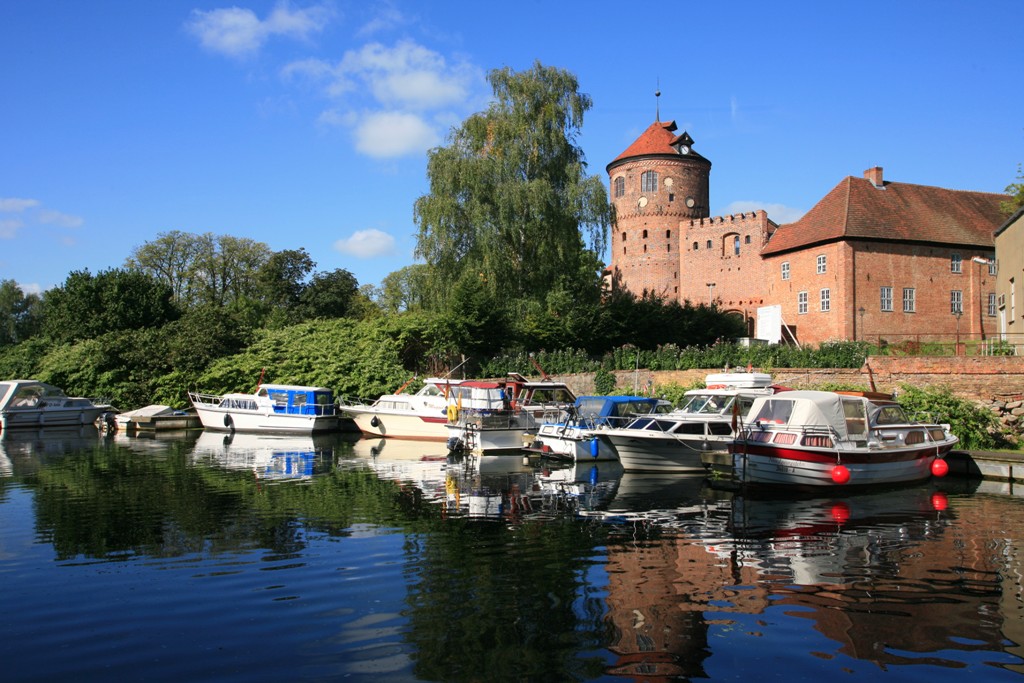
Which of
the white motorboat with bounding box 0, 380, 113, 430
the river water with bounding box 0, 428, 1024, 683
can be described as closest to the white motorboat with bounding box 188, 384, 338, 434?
the white motorboat with bounding box 0, 380, 113, 430

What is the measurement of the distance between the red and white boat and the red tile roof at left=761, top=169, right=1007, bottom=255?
86.2 ft

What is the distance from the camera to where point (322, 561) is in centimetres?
1197

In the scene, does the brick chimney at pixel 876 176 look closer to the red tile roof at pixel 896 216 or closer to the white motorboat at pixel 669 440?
the red tile roof at pixel 896 216

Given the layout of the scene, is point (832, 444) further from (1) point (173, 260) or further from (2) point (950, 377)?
(1) point (173, 260)

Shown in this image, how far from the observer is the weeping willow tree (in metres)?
39.4

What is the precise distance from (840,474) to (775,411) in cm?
257

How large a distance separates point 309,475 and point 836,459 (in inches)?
549

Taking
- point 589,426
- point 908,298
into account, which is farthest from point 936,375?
point 908,298

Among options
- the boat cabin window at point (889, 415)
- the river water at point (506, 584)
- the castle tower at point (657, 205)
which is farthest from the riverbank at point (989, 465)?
the castle tower at point (657, 205)

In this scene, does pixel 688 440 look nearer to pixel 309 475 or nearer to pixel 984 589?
pixel 309 475

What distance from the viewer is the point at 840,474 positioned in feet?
58.6

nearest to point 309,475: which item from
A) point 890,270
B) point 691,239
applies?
point 890,270

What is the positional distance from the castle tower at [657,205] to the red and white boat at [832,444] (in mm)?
40572

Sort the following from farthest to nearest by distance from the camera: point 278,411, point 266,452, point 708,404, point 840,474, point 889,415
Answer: point 278,411
point 266,452
point 708,404
point 889,415
point 840,474
